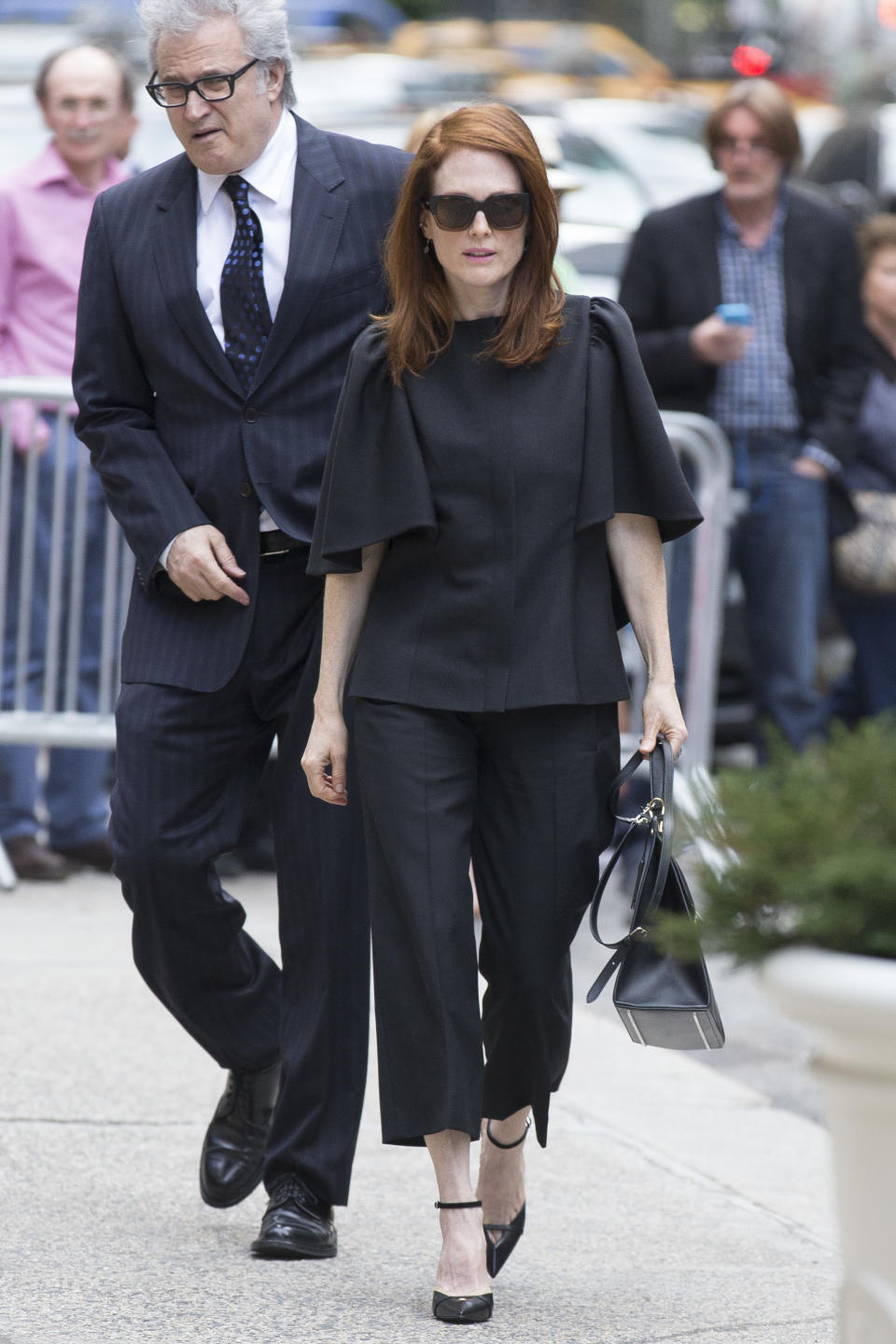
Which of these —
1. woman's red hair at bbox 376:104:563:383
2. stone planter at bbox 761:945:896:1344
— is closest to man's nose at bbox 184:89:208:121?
woman's red hair at bbox 376:104:563:383

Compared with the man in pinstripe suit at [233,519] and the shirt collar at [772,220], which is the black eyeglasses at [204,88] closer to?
the man in pinstripe suit at [233,519]

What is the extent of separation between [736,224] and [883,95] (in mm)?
12323

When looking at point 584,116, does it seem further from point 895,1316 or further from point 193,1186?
point 895,1316

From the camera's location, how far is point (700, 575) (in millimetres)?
6875

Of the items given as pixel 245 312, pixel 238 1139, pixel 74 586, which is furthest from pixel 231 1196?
pixel 74 586

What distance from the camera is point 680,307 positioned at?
691 cm

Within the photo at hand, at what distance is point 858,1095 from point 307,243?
7.10 feet

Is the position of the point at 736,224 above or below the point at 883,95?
above

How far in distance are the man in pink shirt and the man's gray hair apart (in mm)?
2856

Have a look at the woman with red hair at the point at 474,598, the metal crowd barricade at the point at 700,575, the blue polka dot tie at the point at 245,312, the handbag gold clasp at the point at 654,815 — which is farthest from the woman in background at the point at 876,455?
the handbag gold clasp at the point at 654,815

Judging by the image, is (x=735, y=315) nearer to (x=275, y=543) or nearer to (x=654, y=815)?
(x=275, y=543)

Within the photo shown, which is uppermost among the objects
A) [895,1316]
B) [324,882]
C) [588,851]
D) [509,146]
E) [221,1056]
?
[509,146]

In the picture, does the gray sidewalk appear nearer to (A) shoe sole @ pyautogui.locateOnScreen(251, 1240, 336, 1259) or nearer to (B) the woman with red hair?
(A) shoe sole @ pyautogui.locateOnScreen(251, 1240, 336, 1259)

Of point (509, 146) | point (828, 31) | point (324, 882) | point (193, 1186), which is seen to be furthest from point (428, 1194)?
point (828, 31)
